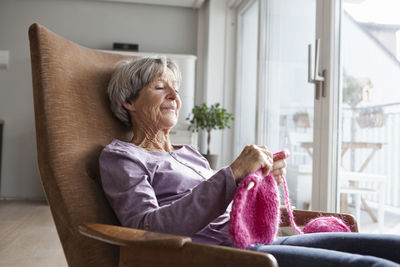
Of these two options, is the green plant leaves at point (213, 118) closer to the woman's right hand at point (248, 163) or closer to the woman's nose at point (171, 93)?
the woman's nose at point (171, 93)

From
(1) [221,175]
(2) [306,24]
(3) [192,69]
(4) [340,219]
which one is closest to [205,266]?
(1) [221,175]

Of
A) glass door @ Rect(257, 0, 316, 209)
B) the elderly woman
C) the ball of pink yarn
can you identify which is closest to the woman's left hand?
the elderly woman

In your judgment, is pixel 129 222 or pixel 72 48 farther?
pixel 72 48

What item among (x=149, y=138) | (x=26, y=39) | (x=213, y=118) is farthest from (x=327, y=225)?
(x=26, y=39)

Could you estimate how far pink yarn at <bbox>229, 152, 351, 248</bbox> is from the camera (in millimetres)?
987

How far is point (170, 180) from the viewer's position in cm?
125

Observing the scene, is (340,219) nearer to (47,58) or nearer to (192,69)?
(47,58)

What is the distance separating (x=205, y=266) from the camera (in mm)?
828

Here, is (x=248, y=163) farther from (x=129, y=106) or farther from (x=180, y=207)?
(x=129, y=106)

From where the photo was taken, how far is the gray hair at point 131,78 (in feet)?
4.64

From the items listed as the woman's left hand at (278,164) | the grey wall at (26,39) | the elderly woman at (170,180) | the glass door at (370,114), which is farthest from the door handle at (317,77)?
the grey wall at (26,39)

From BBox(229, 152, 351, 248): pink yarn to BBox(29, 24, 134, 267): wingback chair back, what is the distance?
0.41m

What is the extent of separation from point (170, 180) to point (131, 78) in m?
0.41

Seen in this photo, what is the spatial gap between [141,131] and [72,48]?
1.25 ft
